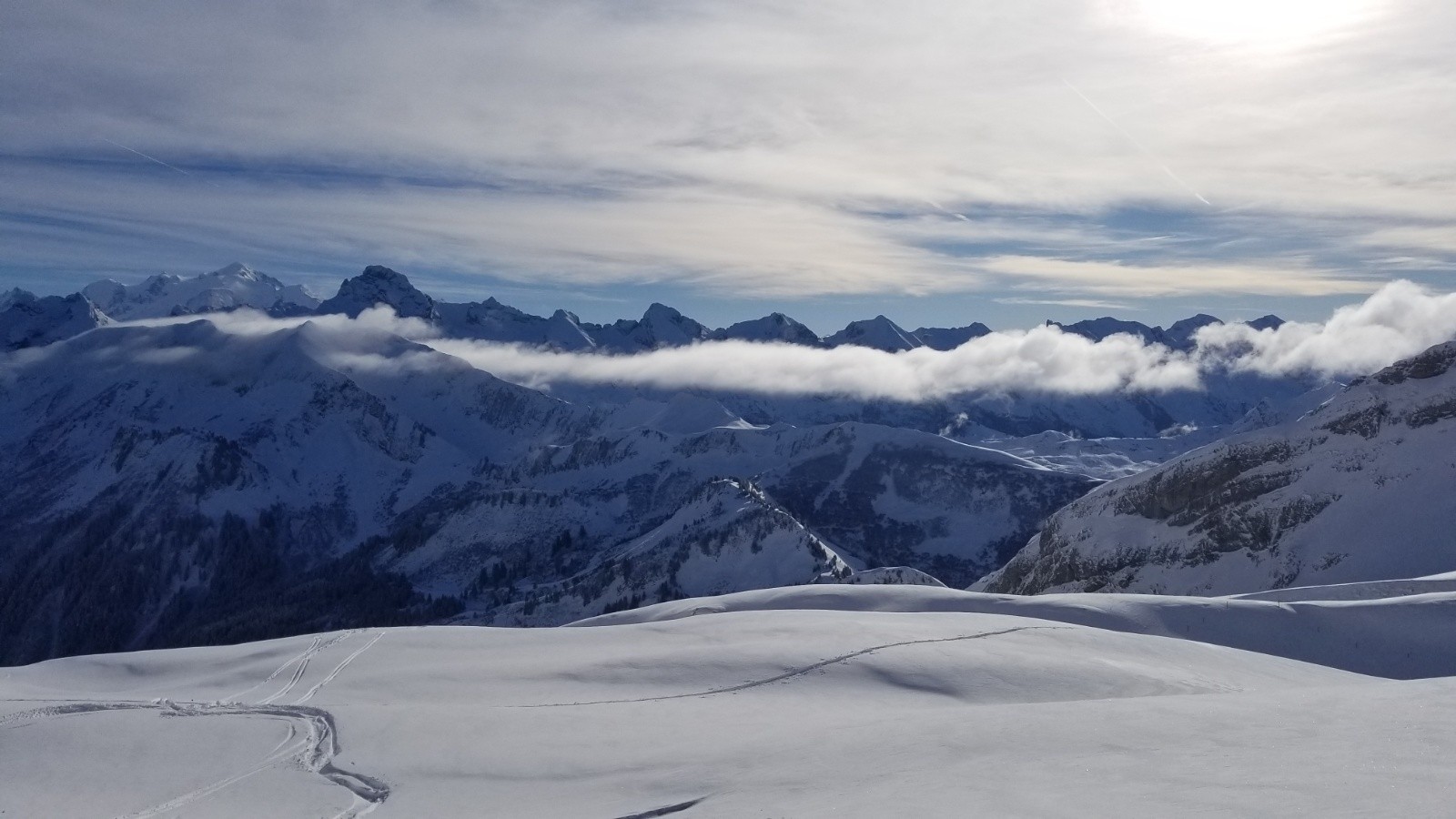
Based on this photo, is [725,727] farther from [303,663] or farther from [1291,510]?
[1291,510]

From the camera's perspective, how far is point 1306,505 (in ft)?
333

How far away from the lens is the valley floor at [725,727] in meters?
17.2

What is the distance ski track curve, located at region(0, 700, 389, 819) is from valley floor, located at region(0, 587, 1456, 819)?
0.35 ft

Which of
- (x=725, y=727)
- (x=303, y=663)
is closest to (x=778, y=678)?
(x=725, y=727)

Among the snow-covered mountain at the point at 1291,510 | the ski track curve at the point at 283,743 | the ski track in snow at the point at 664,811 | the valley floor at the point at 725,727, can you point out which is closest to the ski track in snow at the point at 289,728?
the ski track curve at the point at 283,743

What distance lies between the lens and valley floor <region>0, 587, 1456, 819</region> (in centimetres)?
1720

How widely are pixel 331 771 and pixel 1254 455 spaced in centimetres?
12104

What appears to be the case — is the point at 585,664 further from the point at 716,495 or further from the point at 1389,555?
the point at 716,495

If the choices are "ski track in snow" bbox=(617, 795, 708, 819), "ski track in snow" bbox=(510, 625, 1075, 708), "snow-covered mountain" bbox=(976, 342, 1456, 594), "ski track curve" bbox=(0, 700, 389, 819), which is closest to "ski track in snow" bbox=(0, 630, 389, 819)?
"ski track curve" bbox=(0, 700, 389, 819)

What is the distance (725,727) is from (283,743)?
12.7 meters

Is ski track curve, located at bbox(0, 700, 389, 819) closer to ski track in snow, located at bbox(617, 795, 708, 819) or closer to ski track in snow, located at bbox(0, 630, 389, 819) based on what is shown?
ski track in snow, located at bbox(0, 630, 389, 819)

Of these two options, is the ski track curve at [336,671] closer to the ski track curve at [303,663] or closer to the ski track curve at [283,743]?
the ski track curve at [303,663]

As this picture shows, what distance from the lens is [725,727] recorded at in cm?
2577

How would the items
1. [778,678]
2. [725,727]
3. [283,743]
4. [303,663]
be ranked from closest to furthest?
[283,743], [725,727], [778,678], [303,663]
